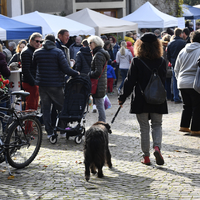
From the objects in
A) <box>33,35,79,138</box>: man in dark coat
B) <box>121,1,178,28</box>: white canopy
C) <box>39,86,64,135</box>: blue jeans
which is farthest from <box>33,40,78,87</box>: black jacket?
<box>121,1,178,28</box>: white canopy

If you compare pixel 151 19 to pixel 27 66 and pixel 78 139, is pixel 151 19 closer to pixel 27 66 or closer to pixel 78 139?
pixel 27 66

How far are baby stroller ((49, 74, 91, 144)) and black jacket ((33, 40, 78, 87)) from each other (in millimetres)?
387

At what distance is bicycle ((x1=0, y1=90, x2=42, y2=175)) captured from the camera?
5645mm

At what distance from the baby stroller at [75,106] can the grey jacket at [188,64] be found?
185 cm

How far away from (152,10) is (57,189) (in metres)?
18.2

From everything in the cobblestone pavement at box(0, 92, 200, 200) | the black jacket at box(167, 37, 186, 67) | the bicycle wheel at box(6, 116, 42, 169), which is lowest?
the cobblestone pavement at box(0, 92, 200, 200)

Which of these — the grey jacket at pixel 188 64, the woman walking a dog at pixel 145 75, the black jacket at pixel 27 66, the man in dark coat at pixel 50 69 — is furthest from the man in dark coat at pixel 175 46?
the woman walking a dog at pixel 145 75

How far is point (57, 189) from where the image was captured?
16.6 feet

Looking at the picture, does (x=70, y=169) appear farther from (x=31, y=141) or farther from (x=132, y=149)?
(x=132, y=149)

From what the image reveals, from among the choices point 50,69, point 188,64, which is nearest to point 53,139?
point 50,69

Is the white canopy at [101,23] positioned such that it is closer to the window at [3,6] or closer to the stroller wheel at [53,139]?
the window at [3,6]

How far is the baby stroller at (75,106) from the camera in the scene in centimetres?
774

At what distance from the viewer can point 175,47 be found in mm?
11758

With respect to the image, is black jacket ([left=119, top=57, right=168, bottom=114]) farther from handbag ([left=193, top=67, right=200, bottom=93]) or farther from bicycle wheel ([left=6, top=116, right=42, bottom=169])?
handbag ([left=193, top=67, right=200, bottom=93])
